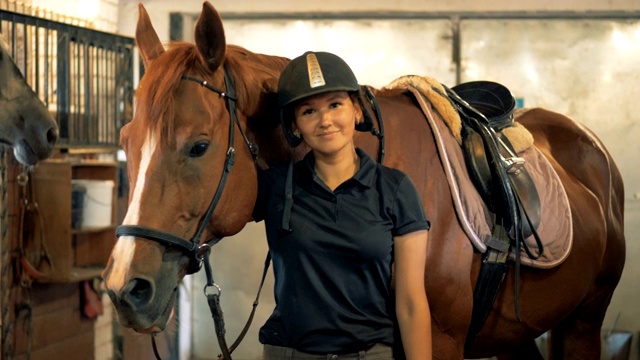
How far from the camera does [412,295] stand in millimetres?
1740

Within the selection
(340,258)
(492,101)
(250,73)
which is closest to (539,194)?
(492,101)

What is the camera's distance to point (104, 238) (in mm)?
3975

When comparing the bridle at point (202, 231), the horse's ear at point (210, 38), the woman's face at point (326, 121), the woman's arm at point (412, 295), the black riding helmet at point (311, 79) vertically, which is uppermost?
the horse's ear at point (210, 38)

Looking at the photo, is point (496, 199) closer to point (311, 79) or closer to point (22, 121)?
point (311, 79)

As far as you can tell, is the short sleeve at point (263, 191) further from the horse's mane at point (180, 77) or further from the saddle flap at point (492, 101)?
the saddle flap at point (492, 101)

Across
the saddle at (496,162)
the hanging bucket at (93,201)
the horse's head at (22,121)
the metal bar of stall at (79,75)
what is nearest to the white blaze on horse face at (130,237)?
the saddle at (496,162)

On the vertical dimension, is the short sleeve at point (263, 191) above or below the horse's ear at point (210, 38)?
below

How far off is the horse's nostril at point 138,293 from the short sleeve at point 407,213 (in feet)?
1.90

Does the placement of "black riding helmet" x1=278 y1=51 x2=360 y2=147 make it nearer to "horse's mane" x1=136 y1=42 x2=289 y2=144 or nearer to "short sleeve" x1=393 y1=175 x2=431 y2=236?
"horse's mane" x1=136 y1=42 x2=289 y2=144

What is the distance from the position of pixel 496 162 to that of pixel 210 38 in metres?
0.96

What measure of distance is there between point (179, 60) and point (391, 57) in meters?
2.89

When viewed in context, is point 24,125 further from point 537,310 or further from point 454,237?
point 537,310

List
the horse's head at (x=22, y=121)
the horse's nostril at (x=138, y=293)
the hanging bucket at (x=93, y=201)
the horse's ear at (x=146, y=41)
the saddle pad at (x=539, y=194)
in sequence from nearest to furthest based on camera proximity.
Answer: the horse's nostril at (x=138, y=293) → the horse's ear at (x=146, y=41) → the saddle pad at (x=539, y=194) → the horse's head at (x=22, y=121) → the hanging bucket at (x=93, y=201)

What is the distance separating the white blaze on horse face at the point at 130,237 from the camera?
1.55m
